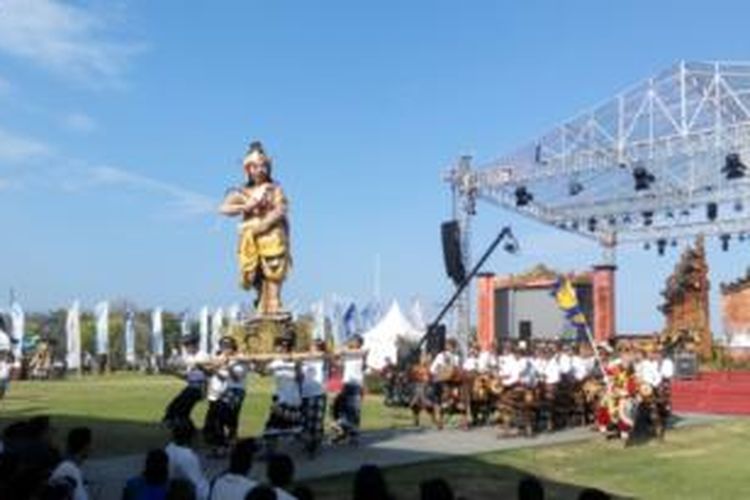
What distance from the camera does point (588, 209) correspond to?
165 ft

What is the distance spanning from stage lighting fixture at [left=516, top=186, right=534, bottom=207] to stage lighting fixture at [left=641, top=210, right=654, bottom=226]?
4705mm

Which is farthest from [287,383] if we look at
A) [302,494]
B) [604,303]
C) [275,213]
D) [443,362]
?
[604,303]

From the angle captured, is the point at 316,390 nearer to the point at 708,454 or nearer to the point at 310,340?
the point at 310,340

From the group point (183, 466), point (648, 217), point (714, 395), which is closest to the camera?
point (183, 466)

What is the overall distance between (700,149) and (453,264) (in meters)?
12.1

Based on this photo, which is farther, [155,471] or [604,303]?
[604,303]

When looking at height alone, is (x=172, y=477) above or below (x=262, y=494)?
below

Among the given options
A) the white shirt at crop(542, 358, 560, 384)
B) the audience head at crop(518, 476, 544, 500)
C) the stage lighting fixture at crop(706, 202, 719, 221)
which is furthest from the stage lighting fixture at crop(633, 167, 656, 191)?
the audience head at crop(518, 476, 544, 500)

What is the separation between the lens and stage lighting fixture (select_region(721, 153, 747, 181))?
39125 mm

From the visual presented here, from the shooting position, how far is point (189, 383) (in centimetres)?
1755

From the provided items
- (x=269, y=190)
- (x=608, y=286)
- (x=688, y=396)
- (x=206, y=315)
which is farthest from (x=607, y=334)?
(x=269, y=190)

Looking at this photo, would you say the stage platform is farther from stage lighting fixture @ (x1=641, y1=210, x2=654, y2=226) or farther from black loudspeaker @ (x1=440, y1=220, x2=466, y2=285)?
stage lighting fixture @ (x1=641, y1=210, x2=654, y2=226)

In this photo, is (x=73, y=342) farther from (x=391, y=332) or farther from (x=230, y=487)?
(x=230, y=487)

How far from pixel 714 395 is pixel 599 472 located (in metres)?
17.1
